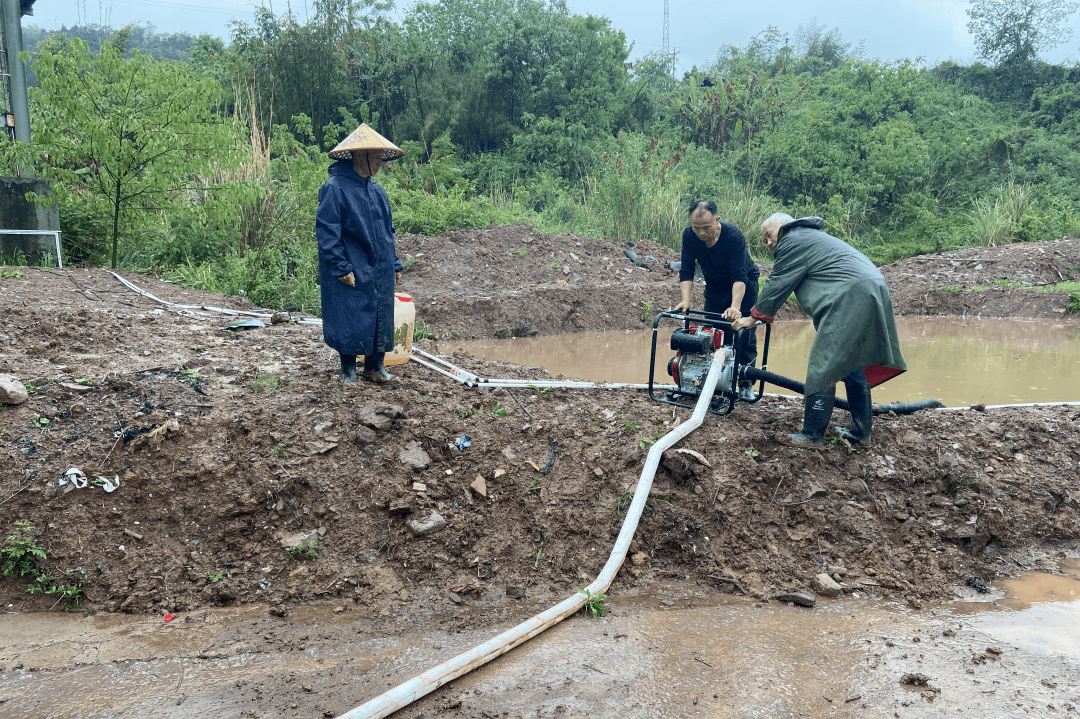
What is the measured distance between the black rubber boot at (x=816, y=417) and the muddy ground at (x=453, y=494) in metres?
0.11

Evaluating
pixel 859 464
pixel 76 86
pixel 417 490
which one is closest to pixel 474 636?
pixel 417 490

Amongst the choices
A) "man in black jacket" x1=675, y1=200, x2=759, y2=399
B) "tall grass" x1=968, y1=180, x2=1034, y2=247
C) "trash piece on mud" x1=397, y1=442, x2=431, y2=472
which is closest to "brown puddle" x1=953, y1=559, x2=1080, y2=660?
"man in black jacket" x1=675, y1=200, x2=759, y2=399

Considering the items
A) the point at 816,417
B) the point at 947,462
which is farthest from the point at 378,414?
the point at 947,462

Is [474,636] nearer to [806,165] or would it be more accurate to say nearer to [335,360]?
[335,360]

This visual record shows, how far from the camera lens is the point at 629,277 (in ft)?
41.6

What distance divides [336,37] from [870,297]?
846 inches

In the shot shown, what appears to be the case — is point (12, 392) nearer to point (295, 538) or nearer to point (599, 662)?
point (295, 538)

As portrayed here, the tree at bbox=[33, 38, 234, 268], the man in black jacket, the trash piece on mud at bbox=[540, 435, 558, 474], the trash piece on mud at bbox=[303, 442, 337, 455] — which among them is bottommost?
the trash piece on mud at bbox=[540, 435, 558, 474]

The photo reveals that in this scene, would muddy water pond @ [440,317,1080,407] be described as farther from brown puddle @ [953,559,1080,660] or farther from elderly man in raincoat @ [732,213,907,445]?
brown puddle @ [953,559,1080,660]

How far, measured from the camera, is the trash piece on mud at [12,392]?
4062 mm

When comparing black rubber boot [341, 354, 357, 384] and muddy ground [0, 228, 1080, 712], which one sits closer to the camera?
muddy ground [0, 228, 1080, 712]

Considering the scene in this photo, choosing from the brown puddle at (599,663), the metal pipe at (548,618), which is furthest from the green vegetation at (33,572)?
the metal pipe at (548,618)

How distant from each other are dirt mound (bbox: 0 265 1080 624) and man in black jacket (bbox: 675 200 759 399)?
749 millimetres

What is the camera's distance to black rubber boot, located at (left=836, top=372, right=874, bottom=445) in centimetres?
438
